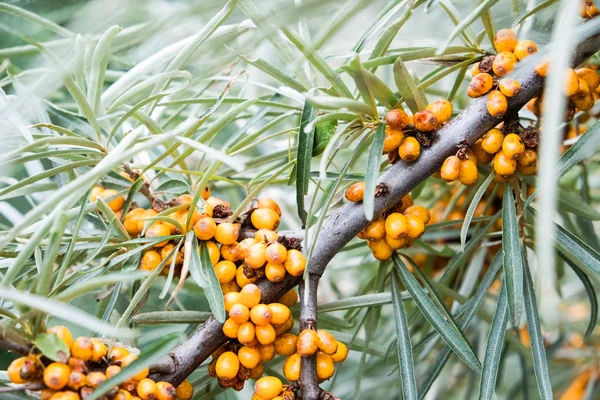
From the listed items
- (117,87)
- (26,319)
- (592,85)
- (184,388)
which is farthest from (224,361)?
(592,85)

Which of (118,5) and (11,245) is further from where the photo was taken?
(11,245)

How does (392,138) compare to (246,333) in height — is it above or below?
above

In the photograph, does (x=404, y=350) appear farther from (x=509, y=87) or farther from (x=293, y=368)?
(x=509, y=87)

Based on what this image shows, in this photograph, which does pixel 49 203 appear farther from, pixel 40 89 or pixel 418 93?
pixel 418 93

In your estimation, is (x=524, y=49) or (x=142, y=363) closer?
(x=142, y=363)

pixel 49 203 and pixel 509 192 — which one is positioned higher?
pixel 509 192

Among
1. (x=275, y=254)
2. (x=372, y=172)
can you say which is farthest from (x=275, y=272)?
(x=372, y=172)

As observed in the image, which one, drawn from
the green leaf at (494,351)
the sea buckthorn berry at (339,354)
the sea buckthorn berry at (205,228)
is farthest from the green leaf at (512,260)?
the sea buckthorn berry at (205,228)
